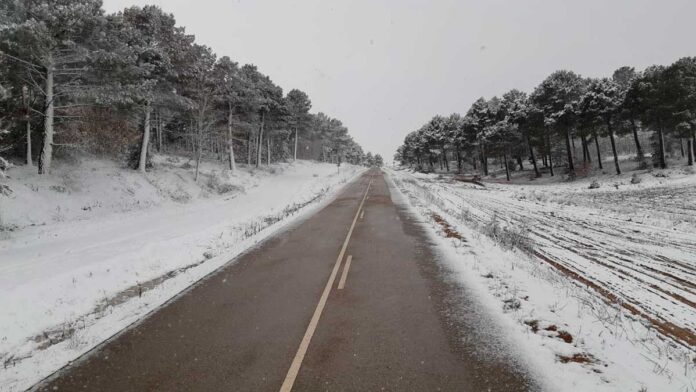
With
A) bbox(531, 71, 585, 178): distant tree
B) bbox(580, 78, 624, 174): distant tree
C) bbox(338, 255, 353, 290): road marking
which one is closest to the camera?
bbox(338, 255, 353, 290): road marking

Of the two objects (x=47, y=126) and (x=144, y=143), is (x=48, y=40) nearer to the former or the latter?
(x=47, y=126)

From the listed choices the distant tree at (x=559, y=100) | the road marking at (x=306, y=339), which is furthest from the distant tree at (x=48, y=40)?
the distant tree at (x=559, y=100)

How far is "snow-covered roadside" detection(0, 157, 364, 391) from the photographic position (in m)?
5.39

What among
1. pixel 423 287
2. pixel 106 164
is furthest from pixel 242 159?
pixel 423 287

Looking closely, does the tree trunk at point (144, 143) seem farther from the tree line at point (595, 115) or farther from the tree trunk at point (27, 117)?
the tree line at point (595, 115)

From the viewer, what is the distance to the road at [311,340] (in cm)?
405

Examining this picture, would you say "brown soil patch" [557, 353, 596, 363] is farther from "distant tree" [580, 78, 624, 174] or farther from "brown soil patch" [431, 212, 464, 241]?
"distant tree" [580, 78, 624, 174]

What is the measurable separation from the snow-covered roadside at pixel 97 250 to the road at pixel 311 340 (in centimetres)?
75

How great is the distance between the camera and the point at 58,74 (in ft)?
54.6

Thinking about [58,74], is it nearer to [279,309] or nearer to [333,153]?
[279,309]

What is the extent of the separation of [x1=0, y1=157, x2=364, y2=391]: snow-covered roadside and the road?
2.47 ft

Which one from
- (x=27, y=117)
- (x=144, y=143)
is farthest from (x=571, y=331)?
(x=144, y=143)

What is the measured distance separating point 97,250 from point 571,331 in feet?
39.2

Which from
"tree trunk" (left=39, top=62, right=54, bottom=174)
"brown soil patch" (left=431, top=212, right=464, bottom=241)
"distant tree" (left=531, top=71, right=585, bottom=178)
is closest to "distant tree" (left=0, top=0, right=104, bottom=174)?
"tree trunk" (left=39, top=62, right=54, bottom=174)
